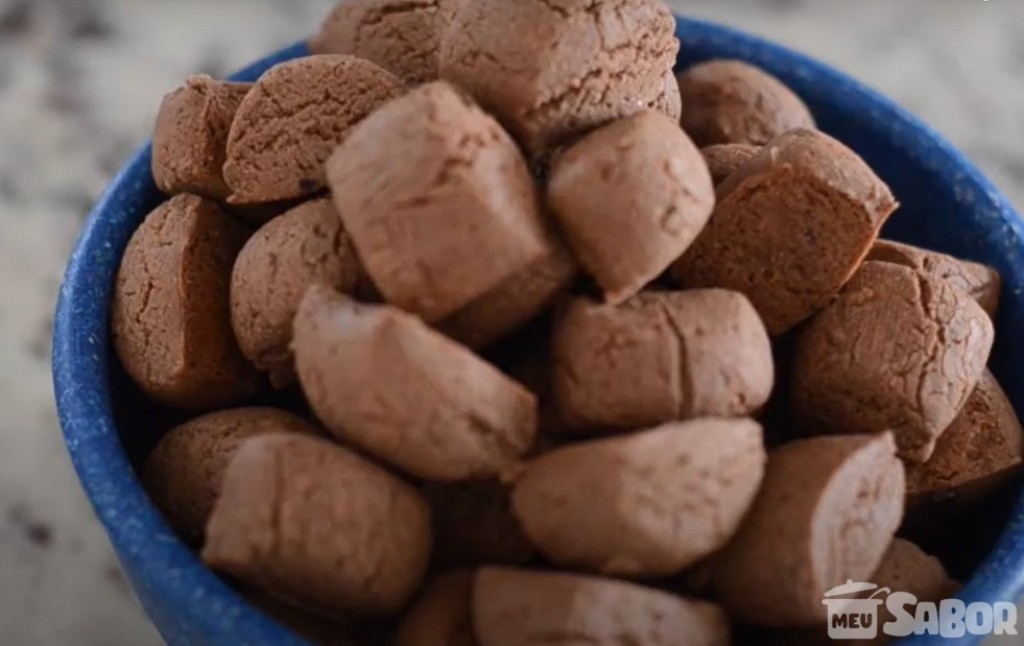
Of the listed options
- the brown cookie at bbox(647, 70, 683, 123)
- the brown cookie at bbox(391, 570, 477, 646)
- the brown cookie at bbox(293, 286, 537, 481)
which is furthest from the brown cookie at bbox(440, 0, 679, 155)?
the brown cookie at bbox(391, 570, 477, 646)

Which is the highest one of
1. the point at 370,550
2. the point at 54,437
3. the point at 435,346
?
the point at 435,346

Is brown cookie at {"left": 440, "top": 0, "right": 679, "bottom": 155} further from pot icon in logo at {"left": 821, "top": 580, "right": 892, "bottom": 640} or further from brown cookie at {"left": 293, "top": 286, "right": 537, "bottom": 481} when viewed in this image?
pot icon in logo at {"left": 821, "top": 580, "right": 892, "bottom": 640}

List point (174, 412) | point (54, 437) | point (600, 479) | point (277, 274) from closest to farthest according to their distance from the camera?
point (600, 479) < point (277, 274) < point (174, 412) < point (54, 437)

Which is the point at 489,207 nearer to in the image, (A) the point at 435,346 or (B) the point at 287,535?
(A) the point at 435,346

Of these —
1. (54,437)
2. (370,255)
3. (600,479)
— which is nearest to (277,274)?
(370,255)

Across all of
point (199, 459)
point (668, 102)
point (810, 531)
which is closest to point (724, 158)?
point (668, 102)

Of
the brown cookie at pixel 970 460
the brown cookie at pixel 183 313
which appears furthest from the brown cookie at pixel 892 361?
the brown cookie at pixel 183 313

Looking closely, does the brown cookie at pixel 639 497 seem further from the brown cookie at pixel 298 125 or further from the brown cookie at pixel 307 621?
the brown cookie at pixel 298 125

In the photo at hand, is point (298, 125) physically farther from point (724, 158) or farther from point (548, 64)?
point (724, 158)
